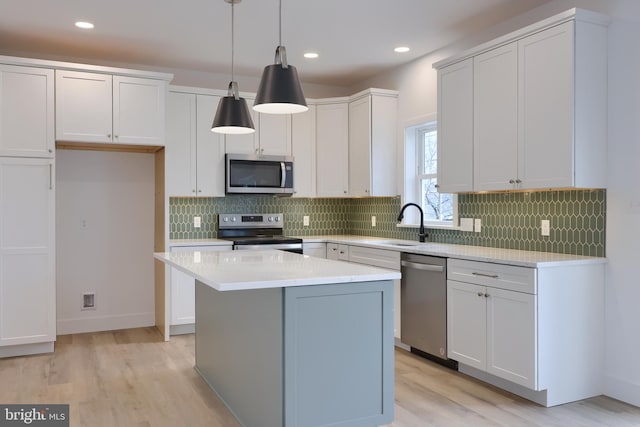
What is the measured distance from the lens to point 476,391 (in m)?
3.45

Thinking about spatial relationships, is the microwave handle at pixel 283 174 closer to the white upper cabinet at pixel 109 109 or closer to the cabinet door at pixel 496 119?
the white upper cabinet at pixel 109 109

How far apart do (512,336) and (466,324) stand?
0.41 metres

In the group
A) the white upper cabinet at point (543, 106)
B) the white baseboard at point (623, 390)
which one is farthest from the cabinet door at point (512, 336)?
the white upper cabinet at point (543, 106)

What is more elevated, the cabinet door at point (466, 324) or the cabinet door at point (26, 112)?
the cabinet door at point (26, 112)

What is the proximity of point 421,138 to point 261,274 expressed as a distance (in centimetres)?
310

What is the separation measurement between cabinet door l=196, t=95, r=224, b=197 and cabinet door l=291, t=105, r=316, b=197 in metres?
0.81

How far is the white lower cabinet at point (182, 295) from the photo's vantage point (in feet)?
16.1

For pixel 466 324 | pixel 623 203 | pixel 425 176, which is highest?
pixel 425 176

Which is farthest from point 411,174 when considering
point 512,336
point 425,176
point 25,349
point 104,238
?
point 25,349

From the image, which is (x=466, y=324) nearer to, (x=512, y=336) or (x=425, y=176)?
(x=512, y=336)

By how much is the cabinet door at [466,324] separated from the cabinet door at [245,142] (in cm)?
259

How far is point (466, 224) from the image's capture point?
440 cm

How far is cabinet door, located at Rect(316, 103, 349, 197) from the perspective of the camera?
5.62 metres

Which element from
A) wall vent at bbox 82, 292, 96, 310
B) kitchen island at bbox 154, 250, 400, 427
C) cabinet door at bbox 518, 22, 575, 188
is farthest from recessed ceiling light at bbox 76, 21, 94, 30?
cabinet door at bbox 518, 22, 575, 188
